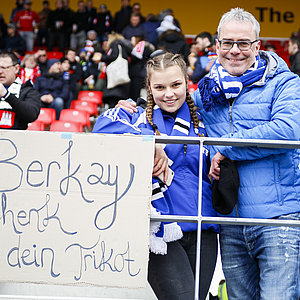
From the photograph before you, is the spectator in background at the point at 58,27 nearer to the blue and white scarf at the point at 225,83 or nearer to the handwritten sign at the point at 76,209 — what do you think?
the blue and white scarf at the point at 225,83

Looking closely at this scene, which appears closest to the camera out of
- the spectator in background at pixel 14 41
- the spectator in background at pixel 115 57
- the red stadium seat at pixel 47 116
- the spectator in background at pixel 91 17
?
the spectator in background at pixel 115 57

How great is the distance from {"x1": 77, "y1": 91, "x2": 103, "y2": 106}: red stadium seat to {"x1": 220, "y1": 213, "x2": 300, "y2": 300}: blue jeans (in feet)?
24.3

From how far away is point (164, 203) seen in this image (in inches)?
99.6

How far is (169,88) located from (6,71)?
1.93 m

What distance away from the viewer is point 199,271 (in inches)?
102

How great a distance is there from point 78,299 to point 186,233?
0.56 m

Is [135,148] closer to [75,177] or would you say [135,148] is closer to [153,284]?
[75,177]

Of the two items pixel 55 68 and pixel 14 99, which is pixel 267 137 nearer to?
pixel 14 99

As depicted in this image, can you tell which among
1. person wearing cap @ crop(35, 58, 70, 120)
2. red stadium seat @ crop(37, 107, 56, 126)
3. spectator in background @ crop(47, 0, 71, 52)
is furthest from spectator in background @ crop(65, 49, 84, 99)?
spectator in background @ crop(47, 0, 71, 52)

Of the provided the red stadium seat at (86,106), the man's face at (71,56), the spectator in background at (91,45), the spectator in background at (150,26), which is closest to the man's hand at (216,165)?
the red stadium seat at (86,106)

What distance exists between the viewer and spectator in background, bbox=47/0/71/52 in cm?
1393

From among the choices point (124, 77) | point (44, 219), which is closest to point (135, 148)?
point (44, 219)

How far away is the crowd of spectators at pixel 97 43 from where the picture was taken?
7.45 metres

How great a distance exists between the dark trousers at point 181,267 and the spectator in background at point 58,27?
11.8 m
